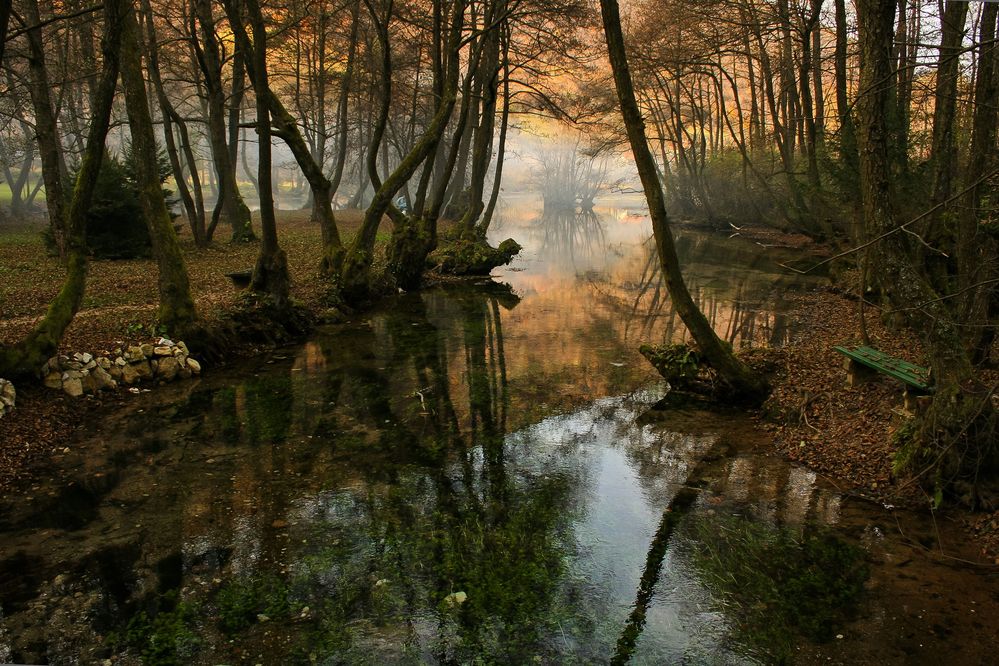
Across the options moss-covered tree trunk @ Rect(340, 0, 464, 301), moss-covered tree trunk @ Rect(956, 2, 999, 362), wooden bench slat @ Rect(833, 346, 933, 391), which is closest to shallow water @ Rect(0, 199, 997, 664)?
wooden bench slat @ Rect(833, 346, 933, 391)

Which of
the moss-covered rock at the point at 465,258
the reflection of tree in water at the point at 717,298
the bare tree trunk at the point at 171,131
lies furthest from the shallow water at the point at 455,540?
the moss-covered rock at the point at 465,258

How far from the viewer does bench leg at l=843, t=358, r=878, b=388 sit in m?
8.06

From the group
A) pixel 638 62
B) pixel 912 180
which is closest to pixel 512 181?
pixel 638 62

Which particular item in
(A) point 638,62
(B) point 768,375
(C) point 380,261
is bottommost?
(B) point 768,375

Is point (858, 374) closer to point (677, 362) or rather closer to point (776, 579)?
point (677, 362)

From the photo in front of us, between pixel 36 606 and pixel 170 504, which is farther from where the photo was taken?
pixel 170 504

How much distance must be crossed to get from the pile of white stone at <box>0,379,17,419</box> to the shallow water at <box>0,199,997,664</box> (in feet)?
2.84

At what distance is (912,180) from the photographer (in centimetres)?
1338

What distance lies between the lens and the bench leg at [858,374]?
26.5 ft

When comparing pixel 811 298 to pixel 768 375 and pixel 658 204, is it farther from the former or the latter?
pixel 658 204

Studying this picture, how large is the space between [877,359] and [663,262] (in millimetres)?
2590

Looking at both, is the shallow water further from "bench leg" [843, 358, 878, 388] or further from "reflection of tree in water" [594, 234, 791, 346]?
"reflection of tree in water" [594, 234, 791, 346]

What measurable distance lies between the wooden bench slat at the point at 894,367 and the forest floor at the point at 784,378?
0.33 metres

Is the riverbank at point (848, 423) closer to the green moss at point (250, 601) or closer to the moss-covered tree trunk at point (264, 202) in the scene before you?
the green moss at point (250, 601)
